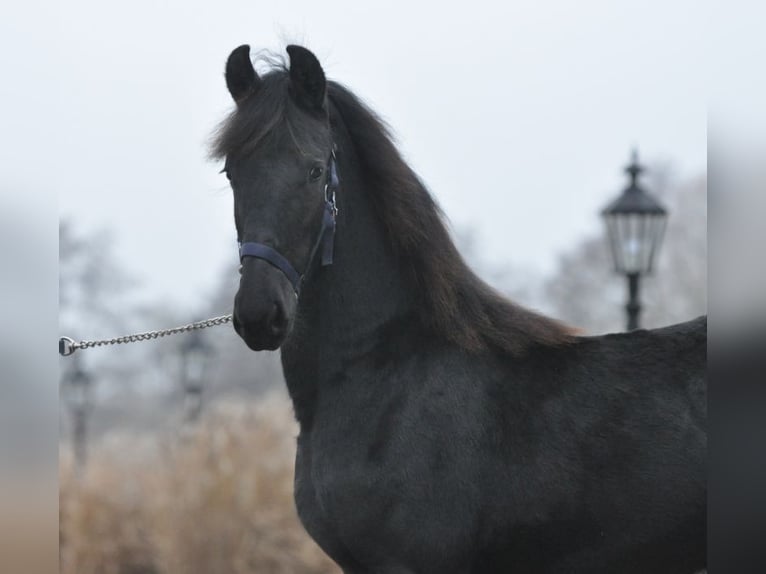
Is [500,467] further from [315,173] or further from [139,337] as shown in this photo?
[139,337]

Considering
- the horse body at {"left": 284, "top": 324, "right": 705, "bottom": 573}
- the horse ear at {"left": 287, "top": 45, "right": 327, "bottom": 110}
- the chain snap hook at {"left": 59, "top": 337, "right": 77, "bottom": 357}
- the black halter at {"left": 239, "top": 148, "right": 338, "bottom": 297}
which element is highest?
the horse ear at {"left": 287, "top": 45, "right": 327, "bottom": 110}

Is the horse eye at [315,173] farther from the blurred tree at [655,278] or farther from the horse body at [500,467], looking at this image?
the blurred tree at [655,278]

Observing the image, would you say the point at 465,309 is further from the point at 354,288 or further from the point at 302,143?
the point at 302,143

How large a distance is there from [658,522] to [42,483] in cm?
229

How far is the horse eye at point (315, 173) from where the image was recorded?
381cm

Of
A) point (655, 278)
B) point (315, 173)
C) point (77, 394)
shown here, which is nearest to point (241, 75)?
point (315, 173)

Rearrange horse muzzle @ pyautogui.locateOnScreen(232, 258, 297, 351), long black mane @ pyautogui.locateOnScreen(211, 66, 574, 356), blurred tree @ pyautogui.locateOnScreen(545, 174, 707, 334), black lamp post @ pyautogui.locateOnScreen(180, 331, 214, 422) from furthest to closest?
blurred tree @ pyautogui.locateOnScreen(545, 174, 707, 334), black lamp post @ pyautogui.locateOnScreen(180, 331, 214, 422), long black mane @ pyautogui.locateOnScreen(211, 66, 574, 356), horse muzzle @ pyautogui.locateOnScreen(232, 258, 297, 351)

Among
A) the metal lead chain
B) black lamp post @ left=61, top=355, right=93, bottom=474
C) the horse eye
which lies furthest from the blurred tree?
the horse eye

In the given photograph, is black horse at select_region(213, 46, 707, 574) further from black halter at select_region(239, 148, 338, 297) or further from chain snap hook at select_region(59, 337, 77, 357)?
chain snap hook at select_region(59, 337, 77, 357)

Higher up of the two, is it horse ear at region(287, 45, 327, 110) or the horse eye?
horse ear at region(287, 45, 327, 110)

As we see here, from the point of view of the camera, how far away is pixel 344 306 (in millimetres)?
4043

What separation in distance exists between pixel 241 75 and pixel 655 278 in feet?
101

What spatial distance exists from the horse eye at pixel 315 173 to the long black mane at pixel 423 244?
0.21 m

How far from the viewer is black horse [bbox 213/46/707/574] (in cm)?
372
